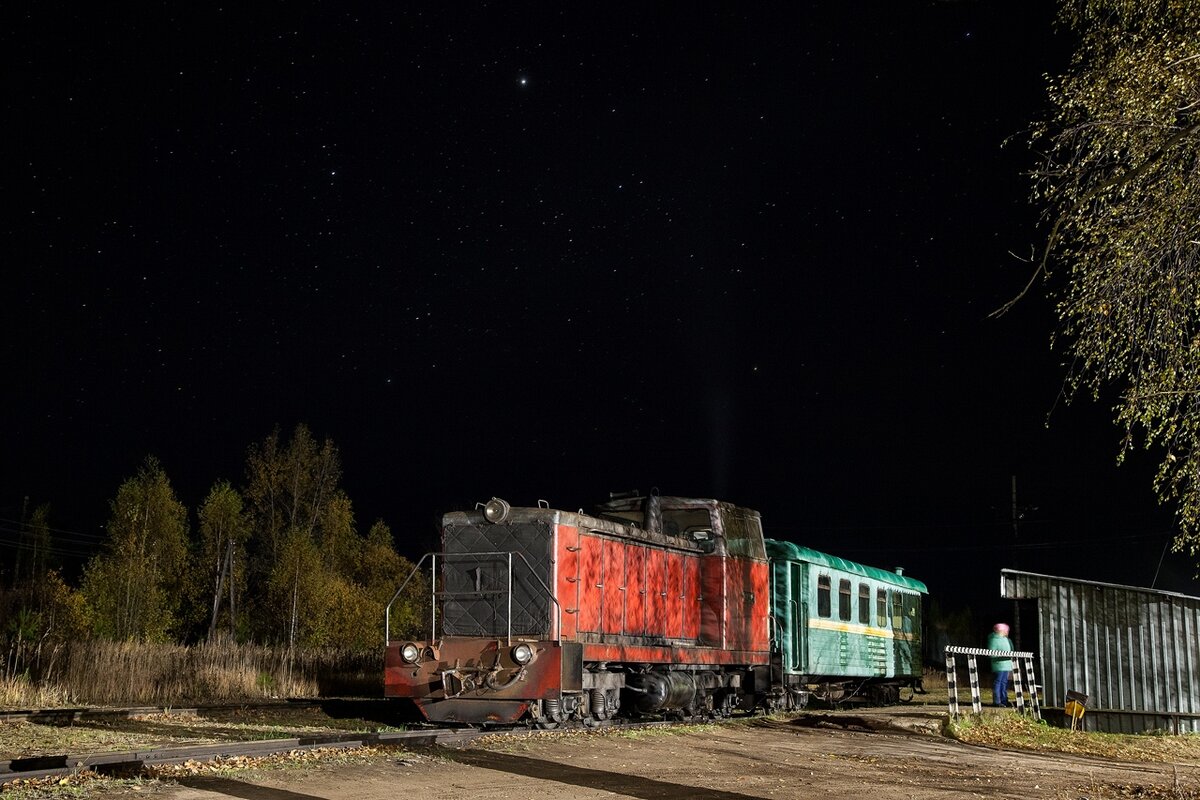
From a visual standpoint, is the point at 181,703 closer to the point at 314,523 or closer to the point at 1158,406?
the point at 1158,406

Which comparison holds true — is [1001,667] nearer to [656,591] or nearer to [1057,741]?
[1057,741]

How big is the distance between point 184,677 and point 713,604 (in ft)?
36.0

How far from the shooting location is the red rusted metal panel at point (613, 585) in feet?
51.8

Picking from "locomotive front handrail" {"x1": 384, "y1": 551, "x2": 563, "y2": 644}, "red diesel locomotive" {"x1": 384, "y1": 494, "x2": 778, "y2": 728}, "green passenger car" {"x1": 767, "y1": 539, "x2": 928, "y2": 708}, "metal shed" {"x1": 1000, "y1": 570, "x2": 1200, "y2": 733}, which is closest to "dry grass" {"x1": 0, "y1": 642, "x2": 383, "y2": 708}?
"locomotive front handrail" {"x1": 384, "y1": 551, "x2": 563, "y2": 644}

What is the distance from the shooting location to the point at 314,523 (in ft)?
160

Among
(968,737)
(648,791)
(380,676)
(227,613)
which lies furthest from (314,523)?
(648,791)

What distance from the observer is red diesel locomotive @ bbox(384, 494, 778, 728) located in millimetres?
14461

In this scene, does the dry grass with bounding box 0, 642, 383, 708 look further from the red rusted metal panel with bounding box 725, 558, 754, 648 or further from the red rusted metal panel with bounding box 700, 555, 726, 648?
the red rusted metal panel with bounding box 725, 558, 754, 648

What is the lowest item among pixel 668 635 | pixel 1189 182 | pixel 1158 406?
pixel 668 635

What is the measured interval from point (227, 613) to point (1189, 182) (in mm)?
47567

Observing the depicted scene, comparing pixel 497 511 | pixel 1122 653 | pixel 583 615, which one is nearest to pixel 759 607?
pixel 583 615

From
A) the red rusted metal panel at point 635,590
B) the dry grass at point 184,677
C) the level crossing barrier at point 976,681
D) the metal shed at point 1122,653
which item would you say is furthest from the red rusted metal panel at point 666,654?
the dry grass at point 184,677

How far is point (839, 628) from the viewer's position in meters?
22.0

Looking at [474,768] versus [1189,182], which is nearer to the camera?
[1189,182]
